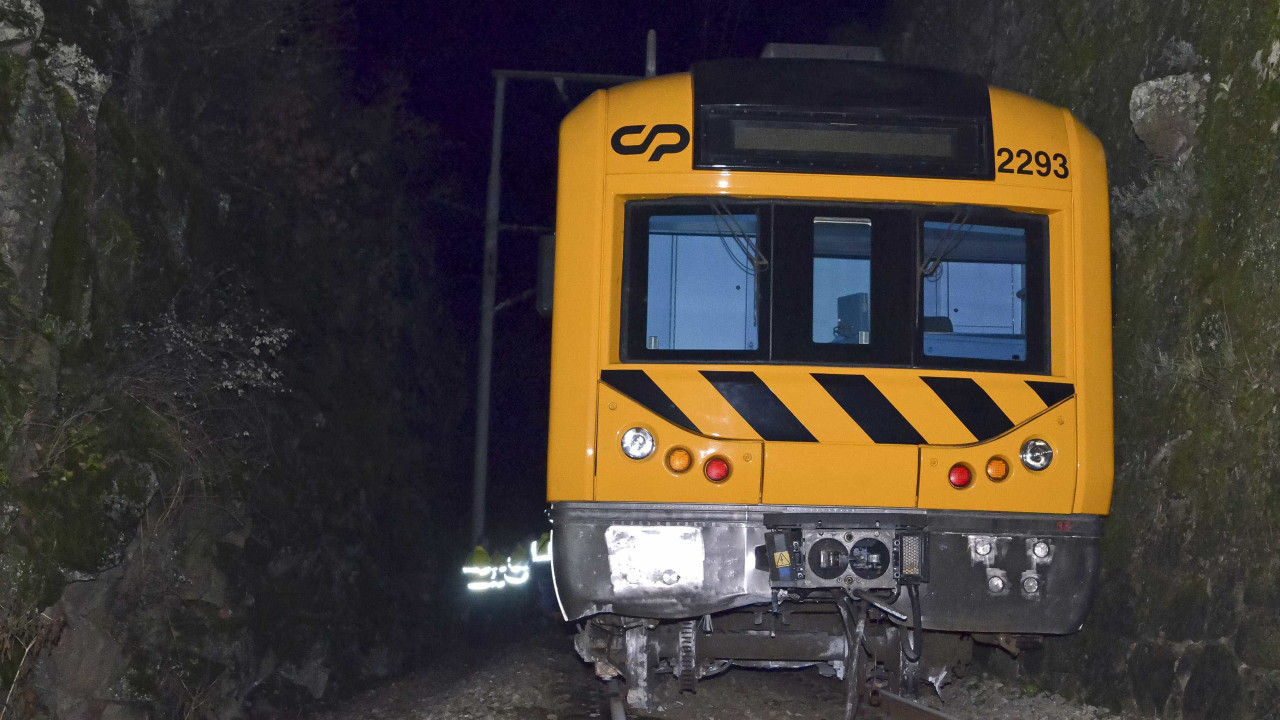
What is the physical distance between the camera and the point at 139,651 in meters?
6.55

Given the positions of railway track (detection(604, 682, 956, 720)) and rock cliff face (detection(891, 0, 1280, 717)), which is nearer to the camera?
rock cliff face (detection(891, 0, 1280, 717))

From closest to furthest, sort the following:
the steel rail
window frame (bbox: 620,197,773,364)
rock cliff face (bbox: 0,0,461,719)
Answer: window frame (bbox: 620,197,773,364), the steel rail, rock cliff face (bbox: 0,0,461,719)

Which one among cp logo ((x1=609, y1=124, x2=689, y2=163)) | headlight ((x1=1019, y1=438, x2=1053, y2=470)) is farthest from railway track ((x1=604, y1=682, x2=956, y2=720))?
cp logo ((x1=609, y1=124, x2=689, y2=163))

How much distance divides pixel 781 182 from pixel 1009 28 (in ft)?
14.4

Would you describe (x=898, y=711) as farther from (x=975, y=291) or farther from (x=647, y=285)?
(x=647, y=285)

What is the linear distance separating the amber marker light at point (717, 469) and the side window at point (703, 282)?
52 cm

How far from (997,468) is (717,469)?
127cm

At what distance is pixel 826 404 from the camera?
5.27 meters

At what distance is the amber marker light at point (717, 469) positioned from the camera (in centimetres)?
522

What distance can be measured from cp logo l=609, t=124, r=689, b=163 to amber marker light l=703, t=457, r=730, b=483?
4.65ft

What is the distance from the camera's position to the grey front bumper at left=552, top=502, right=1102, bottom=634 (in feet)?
17.1

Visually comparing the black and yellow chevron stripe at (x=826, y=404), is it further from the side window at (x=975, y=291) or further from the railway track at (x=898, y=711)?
the railway track at (x=898, y=711)

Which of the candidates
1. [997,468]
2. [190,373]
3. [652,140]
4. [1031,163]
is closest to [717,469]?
[997,468]

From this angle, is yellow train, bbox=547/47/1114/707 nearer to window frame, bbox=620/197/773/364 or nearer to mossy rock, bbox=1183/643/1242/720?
window frame, bbox=620/197/773/364
